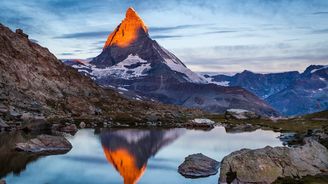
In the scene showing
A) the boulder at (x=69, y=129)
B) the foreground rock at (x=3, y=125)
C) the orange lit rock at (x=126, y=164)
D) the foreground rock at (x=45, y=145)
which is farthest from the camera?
the boulder at (x=69, y=129)

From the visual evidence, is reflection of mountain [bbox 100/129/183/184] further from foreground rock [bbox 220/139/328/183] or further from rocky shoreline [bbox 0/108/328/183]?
foreground rock [bbox 220/139/328/183]

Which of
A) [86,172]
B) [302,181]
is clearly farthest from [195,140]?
[302,181]

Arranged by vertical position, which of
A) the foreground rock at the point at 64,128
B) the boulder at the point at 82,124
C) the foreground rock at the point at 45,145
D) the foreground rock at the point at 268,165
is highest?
the foreground rock at the point at 268,165

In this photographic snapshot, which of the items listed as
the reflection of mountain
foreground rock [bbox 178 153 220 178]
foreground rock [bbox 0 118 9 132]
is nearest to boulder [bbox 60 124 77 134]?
the reflection of mountain

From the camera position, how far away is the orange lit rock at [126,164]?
213ft

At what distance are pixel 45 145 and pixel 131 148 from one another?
21.5 metres

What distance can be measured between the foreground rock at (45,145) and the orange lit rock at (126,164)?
8.99 metres

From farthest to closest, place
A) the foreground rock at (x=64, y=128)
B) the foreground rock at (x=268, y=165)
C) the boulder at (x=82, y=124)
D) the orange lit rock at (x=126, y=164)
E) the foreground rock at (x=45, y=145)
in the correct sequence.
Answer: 1. the boulder at (x=82, y=124)
2. the foreground rock at (x=64, y=128)
3. the foreground rock at (x=45, y=145)
4. the orange lit rock at (x=126, y=164)
5. the foreground rock at (x=268, y=165)

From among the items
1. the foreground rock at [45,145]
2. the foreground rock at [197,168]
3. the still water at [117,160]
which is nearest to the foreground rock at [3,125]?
the still water at [117,160]

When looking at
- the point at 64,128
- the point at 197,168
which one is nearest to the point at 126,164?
the point at 197,168

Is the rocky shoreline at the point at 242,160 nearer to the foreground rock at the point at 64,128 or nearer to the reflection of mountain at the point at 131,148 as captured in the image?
the reflection of mountain at the point at 131,148

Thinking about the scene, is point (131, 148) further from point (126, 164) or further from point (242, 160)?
point (242, 160)

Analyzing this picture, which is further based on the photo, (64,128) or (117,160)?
(64,128)

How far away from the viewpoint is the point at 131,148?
10044 cm
